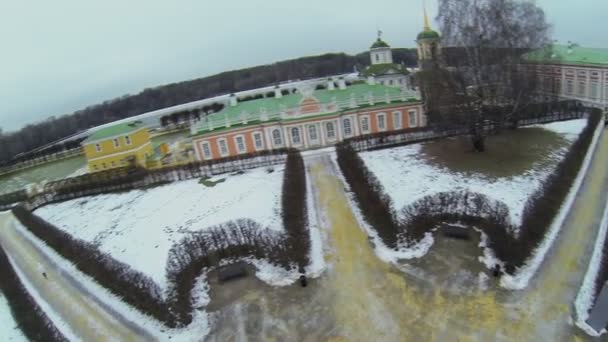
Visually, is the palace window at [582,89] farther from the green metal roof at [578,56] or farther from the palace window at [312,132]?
the palace window at [312,132]

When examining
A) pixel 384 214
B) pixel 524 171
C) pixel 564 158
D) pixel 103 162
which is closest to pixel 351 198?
pixel 384 214

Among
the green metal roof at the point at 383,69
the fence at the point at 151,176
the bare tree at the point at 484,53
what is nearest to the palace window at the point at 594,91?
the bare tree at the point at 484,53

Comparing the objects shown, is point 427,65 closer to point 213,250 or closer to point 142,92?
point 213,250

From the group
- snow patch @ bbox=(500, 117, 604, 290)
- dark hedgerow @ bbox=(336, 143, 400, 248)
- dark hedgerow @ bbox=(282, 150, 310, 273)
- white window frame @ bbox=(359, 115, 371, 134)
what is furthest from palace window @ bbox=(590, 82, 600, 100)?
dark hedgerow @ bbox=(282, 150, 310, 273)

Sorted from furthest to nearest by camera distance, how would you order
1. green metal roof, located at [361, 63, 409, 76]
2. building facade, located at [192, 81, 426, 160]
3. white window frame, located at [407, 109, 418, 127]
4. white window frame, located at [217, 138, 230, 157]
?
1. green metal roof, located at [361, 63, 409, 76]
2. white window frame, located at [407, 109, 418, 127]
3. white window frame, located at [217, 138, 230, 157]
4. building facade, located at [192, 81, 426, 160]

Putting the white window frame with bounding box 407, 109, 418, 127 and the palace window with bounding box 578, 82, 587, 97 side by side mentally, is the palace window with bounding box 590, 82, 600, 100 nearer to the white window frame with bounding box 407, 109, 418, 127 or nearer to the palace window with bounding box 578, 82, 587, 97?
the palace window with bounding box 578, 82, 587, 97
